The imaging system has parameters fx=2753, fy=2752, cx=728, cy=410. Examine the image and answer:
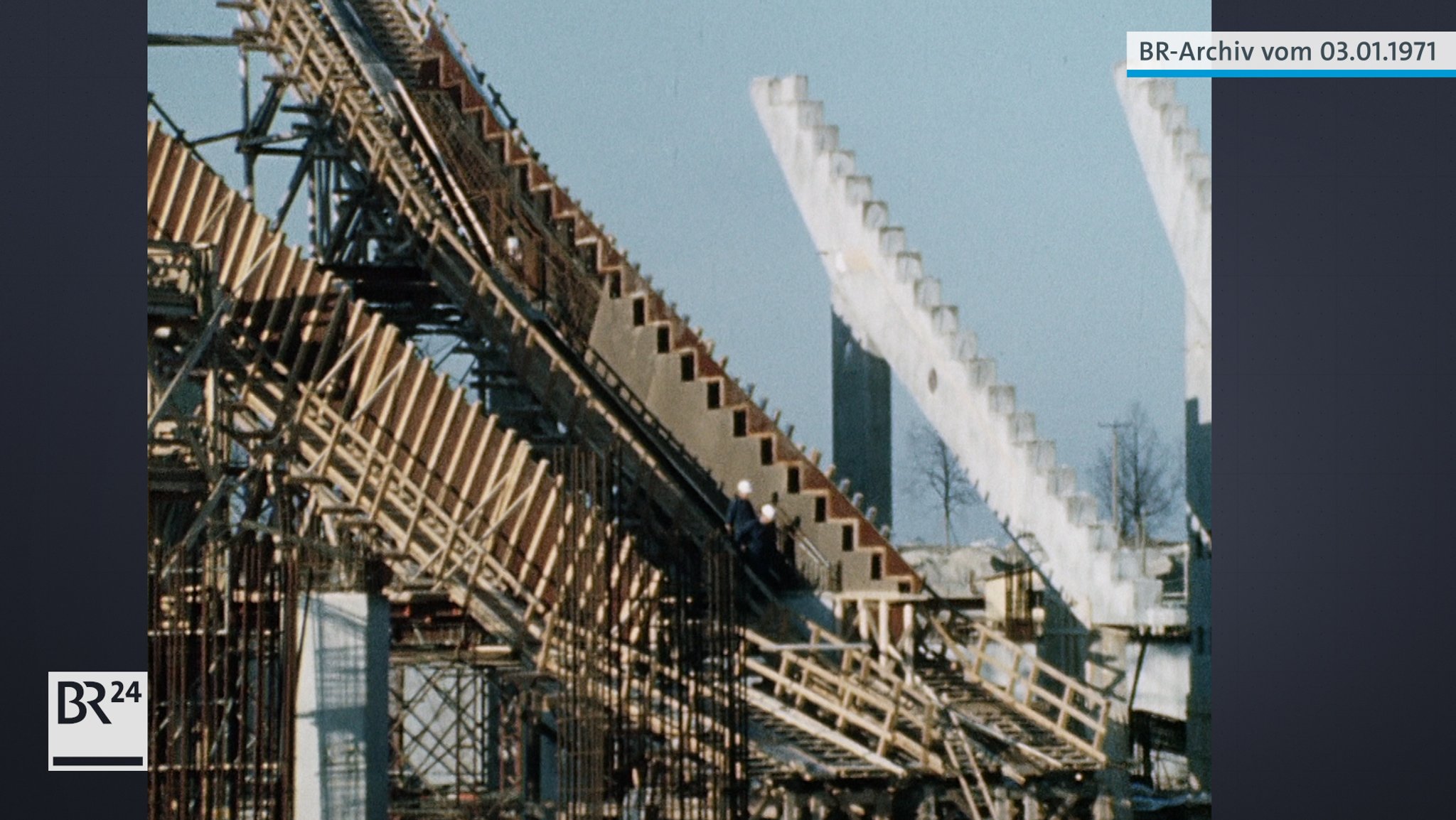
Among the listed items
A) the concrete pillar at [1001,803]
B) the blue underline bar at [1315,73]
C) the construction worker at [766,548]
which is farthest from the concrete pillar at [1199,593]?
the blue underline bar at [1315,73]

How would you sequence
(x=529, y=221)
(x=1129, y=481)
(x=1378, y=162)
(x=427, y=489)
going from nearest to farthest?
(x=1378, y=162) < (x=427, y=489) < (x=529, y=221) < (x=1129, y=481)

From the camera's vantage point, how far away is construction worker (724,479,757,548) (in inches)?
982

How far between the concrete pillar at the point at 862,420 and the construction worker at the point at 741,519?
5.39 ft

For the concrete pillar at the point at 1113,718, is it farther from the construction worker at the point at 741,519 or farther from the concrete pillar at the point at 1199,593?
the construction worker at the point at 741,519

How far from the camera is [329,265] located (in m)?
27.9

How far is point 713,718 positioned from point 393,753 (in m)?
9.76

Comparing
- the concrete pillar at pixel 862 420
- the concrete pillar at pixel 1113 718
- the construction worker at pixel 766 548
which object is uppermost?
the concrete pillar at pixel 862 420

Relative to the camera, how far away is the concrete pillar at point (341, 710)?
20.9 m

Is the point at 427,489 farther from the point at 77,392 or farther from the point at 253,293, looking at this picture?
the point at 77,392

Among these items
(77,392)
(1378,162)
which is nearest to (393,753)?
(77,392)

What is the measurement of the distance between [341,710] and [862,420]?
24.1 ft

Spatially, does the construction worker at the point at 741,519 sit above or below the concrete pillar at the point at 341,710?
above

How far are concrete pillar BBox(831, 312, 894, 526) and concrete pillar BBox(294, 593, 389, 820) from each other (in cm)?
665

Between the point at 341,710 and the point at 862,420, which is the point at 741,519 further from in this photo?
the point at 341,710
